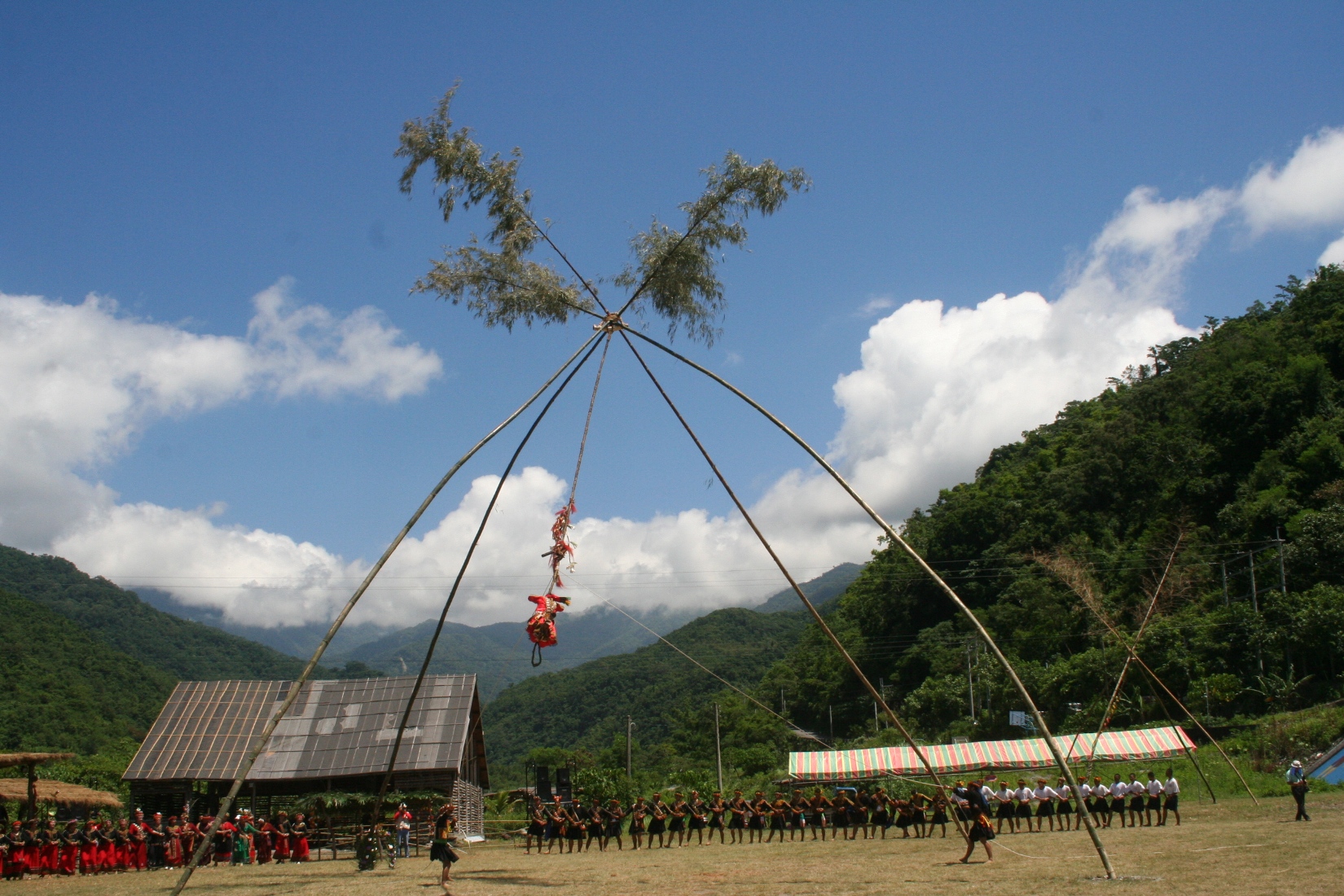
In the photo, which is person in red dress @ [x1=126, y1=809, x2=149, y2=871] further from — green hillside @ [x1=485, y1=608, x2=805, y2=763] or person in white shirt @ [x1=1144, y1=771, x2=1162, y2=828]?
green hillside @ [x1=485, y1=608, x2=805, y2=763]

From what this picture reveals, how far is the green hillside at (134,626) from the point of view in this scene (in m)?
110

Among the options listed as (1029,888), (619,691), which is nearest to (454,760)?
(1029,888)

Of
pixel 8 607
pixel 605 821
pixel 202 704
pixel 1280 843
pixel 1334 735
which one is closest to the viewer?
pixel 1280 843

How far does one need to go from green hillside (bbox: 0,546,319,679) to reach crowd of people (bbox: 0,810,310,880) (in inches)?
3639

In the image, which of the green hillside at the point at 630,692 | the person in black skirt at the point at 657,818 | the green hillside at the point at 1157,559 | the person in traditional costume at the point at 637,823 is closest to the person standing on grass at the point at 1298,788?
the green hillside at the point at 1157,559

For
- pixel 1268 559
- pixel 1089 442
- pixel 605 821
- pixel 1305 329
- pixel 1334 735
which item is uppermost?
pixel 1305 329

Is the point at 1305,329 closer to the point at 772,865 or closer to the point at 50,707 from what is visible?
the point at 772,865

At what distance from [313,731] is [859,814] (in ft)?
48.5

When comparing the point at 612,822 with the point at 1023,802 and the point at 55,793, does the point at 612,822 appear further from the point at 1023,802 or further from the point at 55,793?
the point at 55,793

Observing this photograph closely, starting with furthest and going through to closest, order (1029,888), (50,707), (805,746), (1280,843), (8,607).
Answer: (8,607) → (805,746) → (50,707) → (1280,843) → (1029,888)

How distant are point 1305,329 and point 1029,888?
193 feet

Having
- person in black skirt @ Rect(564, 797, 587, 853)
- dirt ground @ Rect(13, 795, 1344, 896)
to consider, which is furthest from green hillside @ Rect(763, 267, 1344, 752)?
person in black skirt @ Rect(564, 797, 587, 853)

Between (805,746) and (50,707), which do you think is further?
(805,746)

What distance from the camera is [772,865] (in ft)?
48.9
